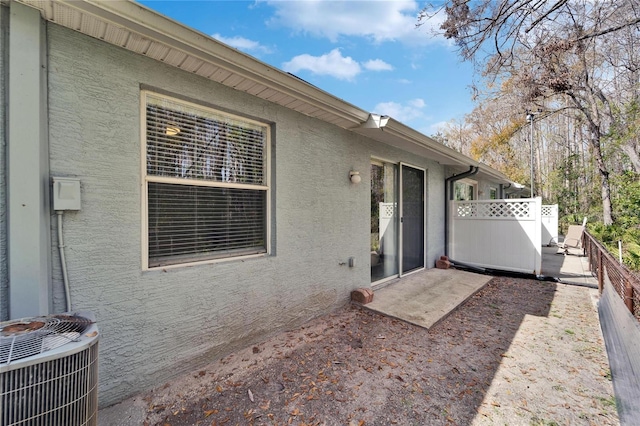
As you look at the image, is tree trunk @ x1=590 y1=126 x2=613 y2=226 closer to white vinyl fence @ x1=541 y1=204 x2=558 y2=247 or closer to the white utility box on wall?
white vinyl fence @ x1=541 y1=204 x2=558 y2=247

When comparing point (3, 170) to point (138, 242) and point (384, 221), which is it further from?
point (384, 221)

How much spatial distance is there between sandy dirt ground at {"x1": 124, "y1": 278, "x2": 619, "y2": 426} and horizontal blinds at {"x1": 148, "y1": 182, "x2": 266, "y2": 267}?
115 cm

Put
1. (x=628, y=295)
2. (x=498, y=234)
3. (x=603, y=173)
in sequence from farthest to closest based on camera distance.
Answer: (x=603, y=173), (x=498, y=234), (x=628, y=295)

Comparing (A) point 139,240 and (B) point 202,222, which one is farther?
(B) point 202,222

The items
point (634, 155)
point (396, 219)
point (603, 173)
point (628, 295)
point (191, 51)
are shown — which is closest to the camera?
point (191, 51)

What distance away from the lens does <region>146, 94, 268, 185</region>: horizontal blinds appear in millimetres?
2525

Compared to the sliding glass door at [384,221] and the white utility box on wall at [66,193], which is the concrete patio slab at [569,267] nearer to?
the sliding glass door at [384,221]

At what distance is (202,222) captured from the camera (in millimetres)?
2826

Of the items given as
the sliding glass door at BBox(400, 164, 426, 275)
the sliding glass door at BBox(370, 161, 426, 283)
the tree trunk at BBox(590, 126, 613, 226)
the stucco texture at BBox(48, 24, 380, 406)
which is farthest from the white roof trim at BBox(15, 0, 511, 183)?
the tree trunk at BBox(590, 126, 613, 226)

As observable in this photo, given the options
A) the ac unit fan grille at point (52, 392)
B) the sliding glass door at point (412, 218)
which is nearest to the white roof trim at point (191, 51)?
the ac unit fan grille at point (52, 392)

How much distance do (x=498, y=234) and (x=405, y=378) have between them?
5.69m

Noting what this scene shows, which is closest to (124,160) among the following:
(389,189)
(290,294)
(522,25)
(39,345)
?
(39,345)

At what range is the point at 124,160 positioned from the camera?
2283 millimetres

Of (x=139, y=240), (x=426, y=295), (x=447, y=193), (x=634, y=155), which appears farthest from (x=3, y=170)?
(x=634, y=155)
